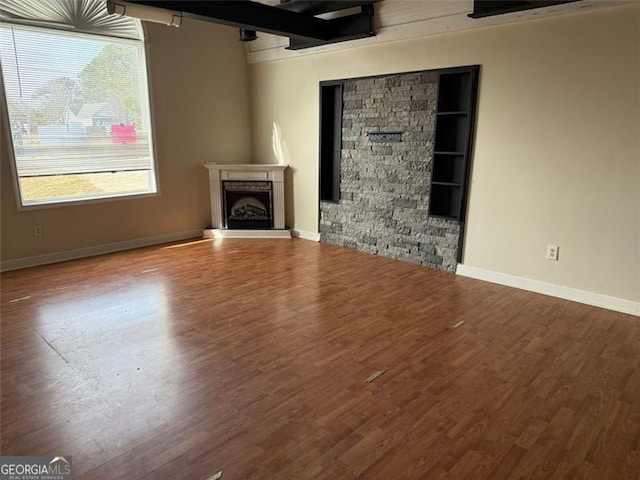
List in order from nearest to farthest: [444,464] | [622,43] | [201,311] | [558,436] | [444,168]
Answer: [444,464]
[558,436]
[622,43]
[201,311]
[444,168]

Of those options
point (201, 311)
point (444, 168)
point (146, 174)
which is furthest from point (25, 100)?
point (444, 168)

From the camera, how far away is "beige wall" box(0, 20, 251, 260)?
4797mm

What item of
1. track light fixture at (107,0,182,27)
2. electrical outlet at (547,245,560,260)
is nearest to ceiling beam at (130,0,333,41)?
track light fixture at (107,0,182,27)

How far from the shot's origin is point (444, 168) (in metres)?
4.57

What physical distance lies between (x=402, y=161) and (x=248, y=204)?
90.9 inches

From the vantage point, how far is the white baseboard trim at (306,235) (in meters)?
5.86

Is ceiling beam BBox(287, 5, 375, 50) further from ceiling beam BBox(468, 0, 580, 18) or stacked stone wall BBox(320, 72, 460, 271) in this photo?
ceiling beam BBox(468, 0, 580, 18)

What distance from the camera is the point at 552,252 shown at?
3834mm

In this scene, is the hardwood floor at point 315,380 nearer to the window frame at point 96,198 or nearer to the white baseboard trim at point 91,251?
the white baseboard trim at point 91,251

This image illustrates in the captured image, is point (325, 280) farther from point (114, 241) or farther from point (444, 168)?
point (114, 241)

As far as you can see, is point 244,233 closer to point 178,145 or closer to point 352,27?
point 178,145

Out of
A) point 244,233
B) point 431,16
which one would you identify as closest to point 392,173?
point 431,16

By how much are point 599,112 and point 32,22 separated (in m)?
5.24

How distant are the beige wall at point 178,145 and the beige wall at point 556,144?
2.45 meters
